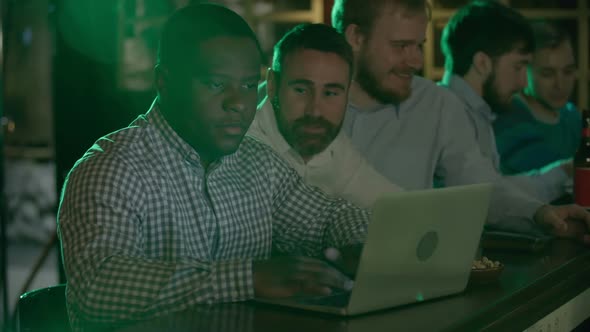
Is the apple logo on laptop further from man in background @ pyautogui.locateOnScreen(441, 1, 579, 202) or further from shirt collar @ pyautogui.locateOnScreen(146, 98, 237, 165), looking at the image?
man in background @ pyautogui.locateOnScreen(441, 1, 579, 202)

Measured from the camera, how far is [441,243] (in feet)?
3.86

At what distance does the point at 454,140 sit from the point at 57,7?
4.75 ft

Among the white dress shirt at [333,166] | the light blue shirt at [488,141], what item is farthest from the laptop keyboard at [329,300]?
the light blue shirt at [488,141]

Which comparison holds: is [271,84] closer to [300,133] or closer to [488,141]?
[300,133]

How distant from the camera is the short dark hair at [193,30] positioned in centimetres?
134

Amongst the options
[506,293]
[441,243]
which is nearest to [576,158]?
[506,293]

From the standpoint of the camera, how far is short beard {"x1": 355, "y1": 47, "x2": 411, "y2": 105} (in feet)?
6.80

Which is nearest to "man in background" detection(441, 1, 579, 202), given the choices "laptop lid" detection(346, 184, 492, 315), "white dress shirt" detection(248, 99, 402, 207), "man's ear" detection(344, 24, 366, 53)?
"man's ear" detection(344, 24, 366, 53)

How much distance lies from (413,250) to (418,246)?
1 centimetres

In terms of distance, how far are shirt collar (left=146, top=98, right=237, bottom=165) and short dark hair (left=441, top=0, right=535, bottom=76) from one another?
1375 mm

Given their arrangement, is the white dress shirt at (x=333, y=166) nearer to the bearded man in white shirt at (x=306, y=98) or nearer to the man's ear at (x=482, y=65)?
the bearded man in white shirt at (x=306, y=98)

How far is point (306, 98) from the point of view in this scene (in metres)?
1.66

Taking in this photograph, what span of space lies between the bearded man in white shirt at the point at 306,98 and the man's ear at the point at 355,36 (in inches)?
14.4

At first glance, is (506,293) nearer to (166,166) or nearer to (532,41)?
(166,166)
